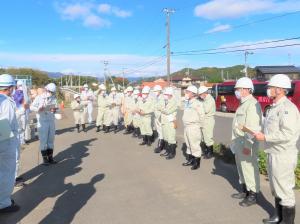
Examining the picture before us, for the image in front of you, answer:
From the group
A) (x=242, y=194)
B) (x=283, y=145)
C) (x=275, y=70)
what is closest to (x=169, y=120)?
(x=242, y=194)

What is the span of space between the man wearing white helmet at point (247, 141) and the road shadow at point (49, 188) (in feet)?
8.70

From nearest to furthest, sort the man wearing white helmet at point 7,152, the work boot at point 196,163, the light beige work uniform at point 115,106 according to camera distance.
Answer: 1. the man wearing white helmet at point 7,152
2. the work boot at point 196,163
3. the light beige work uniform at point 115,106

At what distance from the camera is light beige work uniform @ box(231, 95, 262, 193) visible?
18.9 feet

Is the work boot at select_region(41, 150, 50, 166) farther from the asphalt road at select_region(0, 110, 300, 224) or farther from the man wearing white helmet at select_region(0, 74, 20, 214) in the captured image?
Answer: the man wearing white helmet at select_region(0, 74, 20, 214)

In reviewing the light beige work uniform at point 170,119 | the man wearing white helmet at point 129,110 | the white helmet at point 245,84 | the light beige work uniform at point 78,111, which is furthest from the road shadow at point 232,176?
the light beige work uniform at point 78,111

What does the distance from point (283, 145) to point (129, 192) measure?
303 centimetres

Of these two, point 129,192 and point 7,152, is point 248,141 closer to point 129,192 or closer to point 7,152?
point 129,192

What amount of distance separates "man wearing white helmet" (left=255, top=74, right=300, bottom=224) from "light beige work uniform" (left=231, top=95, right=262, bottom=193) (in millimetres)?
820

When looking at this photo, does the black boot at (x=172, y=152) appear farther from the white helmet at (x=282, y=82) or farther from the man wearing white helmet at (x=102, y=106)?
the man wearing white helmet at (x=102, y=106)

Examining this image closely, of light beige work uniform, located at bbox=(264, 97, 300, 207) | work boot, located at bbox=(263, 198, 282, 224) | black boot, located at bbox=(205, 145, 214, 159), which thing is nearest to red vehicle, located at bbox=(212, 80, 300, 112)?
black boot, located at bbox=(205, 145, 214, 159)

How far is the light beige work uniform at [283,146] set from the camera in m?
4.64

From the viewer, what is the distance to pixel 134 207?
5.88 metres

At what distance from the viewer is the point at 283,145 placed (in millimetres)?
4738

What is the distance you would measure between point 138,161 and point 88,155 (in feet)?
5.91
